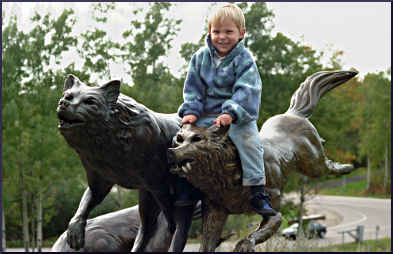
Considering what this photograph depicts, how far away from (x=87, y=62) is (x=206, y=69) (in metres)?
8.96

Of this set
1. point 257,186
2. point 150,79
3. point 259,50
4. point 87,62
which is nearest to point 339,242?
point 259,50

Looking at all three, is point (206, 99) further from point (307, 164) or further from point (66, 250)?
point (66, 250)

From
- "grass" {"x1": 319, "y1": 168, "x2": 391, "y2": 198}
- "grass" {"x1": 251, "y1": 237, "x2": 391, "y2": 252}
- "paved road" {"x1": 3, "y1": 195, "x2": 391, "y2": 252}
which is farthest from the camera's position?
"grass" {"x1": 319, "y1": 168, "x2": 391, "y2": 198}

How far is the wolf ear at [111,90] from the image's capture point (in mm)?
2939

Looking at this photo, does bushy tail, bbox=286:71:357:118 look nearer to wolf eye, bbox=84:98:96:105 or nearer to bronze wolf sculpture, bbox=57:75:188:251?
bronze wolf sculpture, bbox=57:75:188:251

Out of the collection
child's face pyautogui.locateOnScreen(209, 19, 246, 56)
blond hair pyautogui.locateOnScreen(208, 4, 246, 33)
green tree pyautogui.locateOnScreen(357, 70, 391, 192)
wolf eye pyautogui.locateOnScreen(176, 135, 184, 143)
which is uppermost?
blond hair pyautogui.locateOnScreen(208, 4, 246, 33)

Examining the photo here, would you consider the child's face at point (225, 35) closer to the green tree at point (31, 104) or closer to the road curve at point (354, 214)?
the green tree at point (31, 104)

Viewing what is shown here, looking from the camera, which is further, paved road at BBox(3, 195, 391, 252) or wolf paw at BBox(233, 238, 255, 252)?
paved road at BBox(3, 195, 391, 252)

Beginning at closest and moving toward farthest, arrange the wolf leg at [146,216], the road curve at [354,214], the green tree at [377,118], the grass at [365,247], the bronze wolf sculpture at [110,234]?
the wolf leg at [146,216], the bronze wolf sculpture at [110,234], the grass at [365,247], the road curve at [354,214], the green tree at [377,118]

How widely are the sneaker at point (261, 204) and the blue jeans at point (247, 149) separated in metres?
0.12

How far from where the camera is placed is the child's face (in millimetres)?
3129

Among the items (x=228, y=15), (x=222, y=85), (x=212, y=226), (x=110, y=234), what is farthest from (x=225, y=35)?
(x=110, y=234)

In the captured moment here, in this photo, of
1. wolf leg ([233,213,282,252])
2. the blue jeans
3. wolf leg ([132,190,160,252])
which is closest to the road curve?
wolf leg ([132,190,160,252])

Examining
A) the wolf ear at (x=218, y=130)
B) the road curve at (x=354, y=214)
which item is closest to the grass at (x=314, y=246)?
the road curve at (x=354, y=214)
